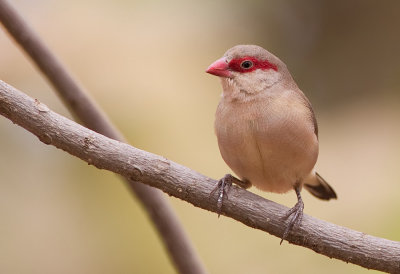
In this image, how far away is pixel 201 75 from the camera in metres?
5.27

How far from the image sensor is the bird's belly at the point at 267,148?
338 centimetres

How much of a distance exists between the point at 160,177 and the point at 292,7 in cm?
412

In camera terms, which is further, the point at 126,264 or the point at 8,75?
the point at 8,75

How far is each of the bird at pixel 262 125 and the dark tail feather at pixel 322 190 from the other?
1.29 ft

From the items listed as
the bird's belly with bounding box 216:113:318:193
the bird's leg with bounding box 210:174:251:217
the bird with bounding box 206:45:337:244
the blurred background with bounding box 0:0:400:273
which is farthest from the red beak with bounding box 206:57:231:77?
the blurred background with bounding box 0:0:400:273

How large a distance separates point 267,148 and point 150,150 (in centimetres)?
145

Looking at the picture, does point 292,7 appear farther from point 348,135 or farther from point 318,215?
point 318,215

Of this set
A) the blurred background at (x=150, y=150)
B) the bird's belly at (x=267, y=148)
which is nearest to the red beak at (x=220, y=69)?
the bird's belly at (x=267, y=148)

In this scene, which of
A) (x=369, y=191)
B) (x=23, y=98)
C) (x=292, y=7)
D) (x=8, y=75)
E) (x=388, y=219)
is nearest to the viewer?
(x=23, y=98)

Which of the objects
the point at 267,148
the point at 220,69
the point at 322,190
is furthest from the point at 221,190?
the point at 322,190

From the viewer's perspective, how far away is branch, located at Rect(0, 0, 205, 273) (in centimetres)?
350

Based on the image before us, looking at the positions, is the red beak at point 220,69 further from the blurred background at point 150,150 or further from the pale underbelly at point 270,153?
the blurred background at point 150,150

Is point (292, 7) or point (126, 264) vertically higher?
point (292, 7)

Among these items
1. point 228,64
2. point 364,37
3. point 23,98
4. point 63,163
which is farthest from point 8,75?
point 364,37
